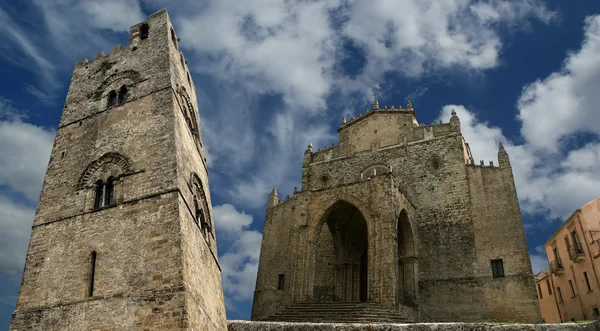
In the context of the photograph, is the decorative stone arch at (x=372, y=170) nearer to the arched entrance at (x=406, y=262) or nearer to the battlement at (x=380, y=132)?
the battlement at (x=380, y=132)

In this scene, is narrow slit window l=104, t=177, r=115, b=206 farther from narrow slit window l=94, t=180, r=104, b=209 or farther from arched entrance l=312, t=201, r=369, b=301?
arched entrance l=312, t=201, r=369, b=301

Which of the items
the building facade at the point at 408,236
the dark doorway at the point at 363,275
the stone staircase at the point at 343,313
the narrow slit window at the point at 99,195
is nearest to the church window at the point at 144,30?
the narrow slit window at the point at 99,195

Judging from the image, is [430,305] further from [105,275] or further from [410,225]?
[105,275]

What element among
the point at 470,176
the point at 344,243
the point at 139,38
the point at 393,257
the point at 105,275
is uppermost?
the point at 139,38

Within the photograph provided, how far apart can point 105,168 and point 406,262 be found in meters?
14.0

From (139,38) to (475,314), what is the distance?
18419 mm

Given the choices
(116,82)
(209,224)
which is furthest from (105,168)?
(116,82)

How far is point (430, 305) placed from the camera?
23.0 meters

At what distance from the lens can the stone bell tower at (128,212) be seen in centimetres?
1250

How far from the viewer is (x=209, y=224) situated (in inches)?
677

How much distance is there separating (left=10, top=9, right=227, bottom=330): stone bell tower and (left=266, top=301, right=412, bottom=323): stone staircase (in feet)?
13.5

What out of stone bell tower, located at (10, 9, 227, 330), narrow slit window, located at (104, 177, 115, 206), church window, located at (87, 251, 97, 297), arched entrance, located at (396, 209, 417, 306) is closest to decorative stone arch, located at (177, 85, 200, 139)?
stone bell tower, located at (10, 9, 227, 330)

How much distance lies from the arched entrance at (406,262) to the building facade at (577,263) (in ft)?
25.0

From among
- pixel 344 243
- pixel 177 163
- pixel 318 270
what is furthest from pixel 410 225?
pixel 177 163
